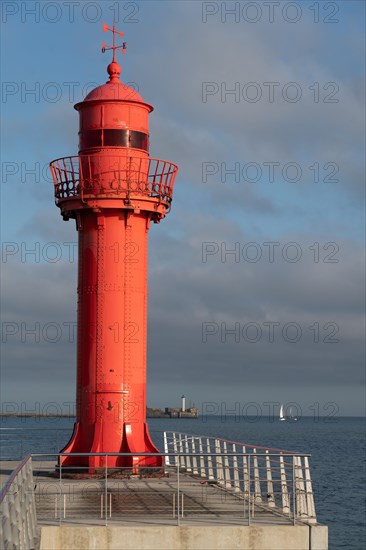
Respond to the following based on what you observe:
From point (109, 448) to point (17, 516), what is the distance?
12003mm

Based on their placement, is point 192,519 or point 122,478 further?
point 122,478

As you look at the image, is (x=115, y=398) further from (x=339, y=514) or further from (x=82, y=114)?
(x=339, y=514)

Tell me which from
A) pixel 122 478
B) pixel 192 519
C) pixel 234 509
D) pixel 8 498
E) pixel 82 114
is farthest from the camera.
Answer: pixel 82 114

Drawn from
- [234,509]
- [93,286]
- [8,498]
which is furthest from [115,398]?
[8,498]

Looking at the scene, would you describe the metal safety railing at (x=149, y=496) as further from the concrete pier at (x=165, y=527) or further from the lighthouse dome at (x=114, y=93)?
the lighthouse dome at (x=114, y=93)

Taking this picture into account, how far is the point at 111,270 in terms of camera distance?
25453 mm

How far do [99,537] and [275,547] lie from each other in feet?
9.93

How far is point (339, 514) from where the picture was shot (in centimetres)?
4881

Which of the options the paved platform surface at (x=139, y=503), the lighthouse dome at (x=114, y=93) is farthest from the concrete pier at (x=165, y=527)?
the lighthouse dome at (x=114, y=93)

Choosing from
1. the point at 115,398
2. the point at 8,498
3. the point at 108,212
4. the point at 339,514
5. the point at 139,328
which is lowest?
the point at 339,514

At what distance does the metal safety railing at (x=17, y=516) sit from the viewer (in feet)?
36.1

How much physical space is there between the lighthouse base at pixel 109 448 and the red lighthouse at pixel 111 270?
0.08 feet

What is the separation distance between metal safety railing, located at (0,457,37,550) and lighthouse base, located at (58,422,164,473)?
299 inches

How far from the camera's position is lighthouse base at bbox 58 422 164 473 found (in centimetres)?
2486
